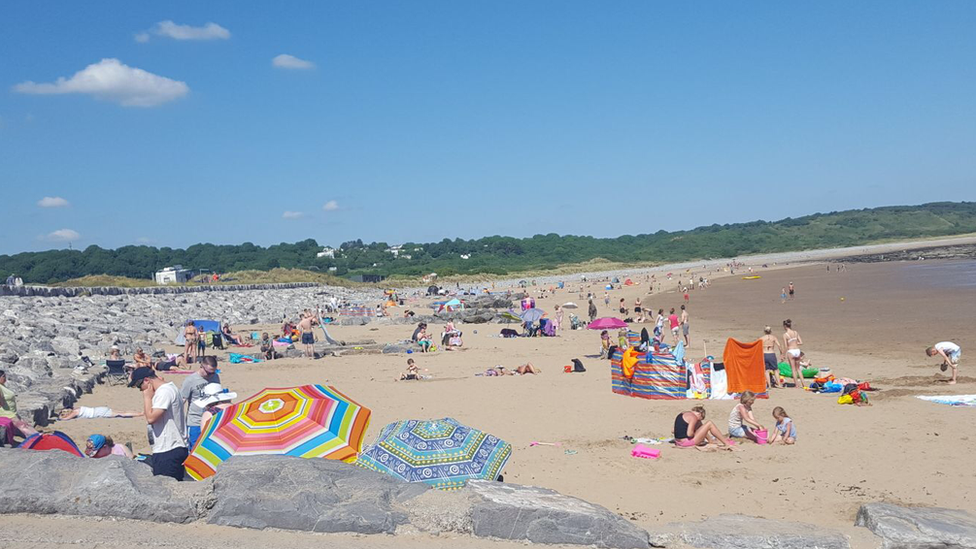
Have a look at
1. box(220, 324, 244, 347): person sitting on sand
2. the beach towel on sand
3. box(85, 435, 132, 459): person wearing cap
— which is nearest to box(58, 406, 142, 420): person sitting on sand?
box(85, 435, 132, 459): person wearing cap

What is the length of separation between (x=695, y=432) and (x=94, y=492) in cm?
708

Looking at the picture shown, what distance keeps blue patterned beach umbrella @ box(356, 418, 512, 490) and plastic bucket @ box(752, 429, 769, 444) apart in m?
4.17

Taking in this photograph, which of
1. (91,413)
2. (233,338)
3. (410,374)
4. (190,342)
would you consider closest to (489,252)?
(233,338)

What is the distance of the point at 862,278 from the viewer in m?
46.8

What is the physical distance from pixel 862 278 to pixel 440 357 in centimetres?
3665

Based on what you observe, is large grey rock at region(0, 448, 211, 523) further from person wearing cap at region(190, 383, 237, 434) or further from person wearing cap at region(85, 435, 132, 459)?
person wearing cap at region(190, 383, 237, 434)

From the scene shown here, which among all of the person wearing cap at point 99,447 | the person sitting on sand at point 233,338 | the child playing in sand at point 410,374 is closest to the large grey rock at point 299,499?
the person wearing cap at point 99,447

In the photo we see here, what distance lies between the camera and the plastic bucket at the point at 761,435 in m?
9.90

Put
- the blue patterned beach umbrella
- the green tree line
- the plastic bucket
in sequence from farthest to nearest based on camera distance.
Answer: the green tree line < the plastic bucket < the blue patterned beach umbrella

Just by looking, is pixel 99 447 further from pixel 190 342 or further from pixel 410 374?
pixel 190 342

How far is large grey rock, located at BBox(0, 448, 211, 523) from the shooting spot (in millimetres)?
4953

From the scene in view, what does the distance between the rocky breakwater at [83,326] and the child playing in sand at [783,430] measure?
9.66m

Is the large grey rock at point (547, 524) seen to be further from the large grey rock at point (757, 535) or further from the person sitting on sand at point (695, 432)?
the person sitting on sand at point (695, 432)

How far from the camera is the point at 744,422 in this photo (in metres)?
10.2
